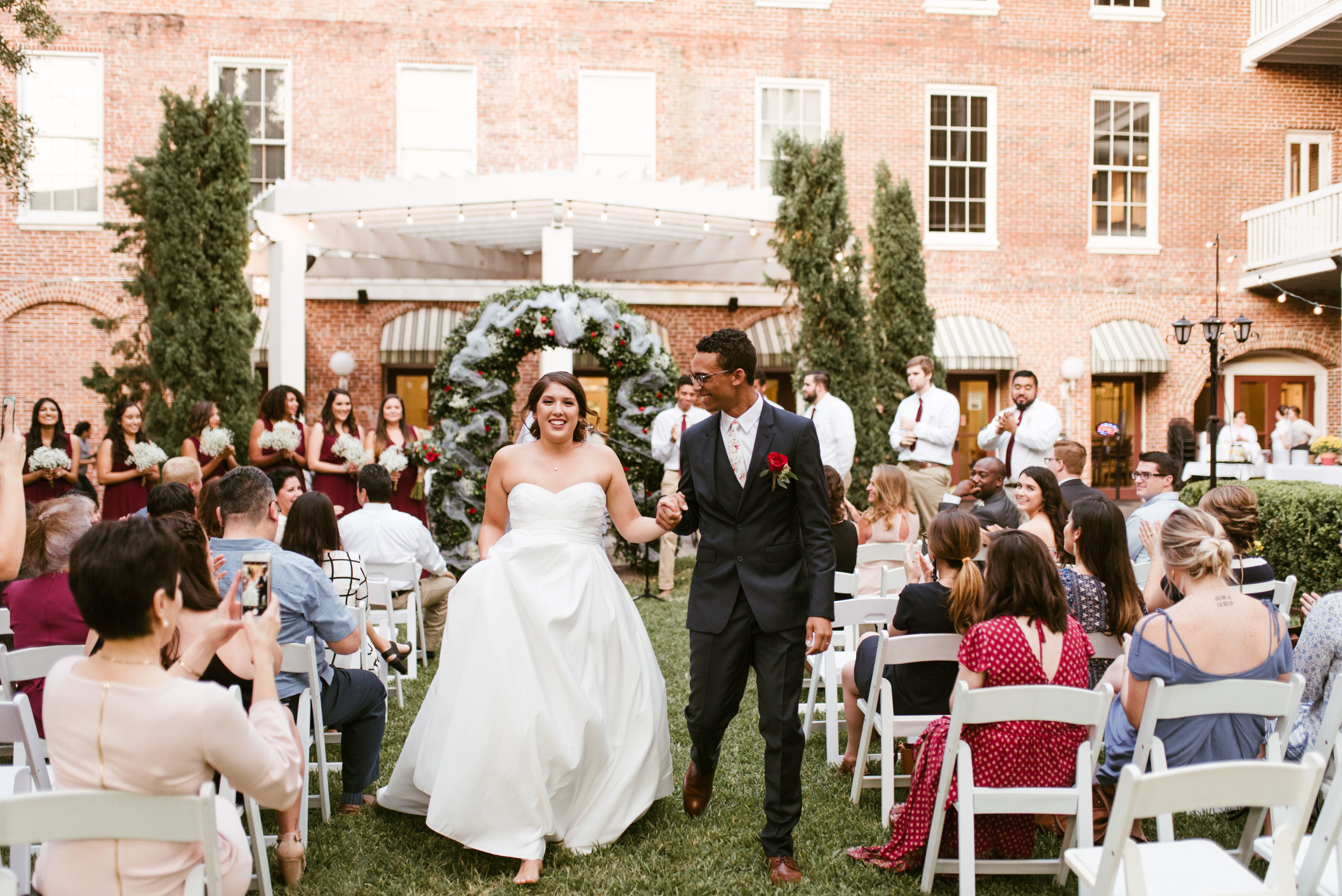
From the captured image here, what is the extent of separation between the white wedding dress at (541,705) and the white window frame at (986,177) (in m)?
13.6

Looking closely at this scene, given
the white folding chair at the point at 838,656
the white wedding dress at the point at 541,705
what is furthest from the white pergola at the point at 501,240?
the white wedding dress at the point at 541,705

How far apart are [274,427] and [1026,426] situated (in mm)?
6368

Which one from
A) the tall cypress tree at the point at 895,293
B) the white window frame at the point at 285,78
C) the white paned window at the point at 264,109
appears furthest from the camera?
the white paned window at the point at 264,109

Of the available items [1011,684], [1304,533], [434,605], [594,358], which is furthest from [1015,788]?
[594,358]

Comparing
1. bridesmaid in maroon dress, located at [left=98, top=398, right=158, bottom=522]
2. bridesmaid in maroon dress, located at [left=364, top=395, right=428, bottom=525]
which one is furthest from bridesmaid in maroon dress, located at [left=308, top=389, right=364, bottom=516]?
bridesmaid in maroon dress, located at [left=98, top=398, right=158, bottom=522]

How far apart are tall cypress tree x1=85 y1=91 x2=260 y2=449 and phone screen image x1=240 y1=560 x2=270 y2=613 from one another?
9.68m

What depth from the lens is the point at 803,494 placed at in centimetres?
359

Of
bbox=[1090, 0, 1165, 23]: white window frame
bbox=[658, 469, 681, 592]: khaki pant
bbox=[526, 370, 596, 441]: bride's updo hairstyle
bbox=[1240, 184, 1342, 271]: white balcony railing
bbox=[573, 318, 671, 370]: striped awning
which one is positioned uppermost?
bbox=[1090, 0, 1165, 23]: white window frame

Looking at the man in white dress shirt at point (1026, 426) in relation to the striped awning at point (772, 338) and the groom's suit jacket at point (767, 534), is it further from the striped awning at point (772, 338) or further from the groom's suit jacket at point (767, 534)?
the striped awning at point (772, 338)

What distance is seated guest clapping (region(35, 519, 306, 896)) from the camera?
2156 millimetres

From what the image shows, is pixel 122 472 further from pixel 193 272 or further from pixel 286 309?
pixel 286 309

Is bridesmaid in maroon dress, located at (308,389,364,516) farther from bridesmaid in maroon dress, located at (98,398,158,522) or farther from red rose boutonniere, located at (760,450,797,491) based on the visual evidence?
red rose boutonniere, located at (760,450,797,491)

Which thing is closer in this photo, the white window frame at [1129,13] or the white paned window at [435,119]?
the white paned window at [435,119]

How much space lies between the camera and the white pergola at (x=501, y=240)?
11.3m
